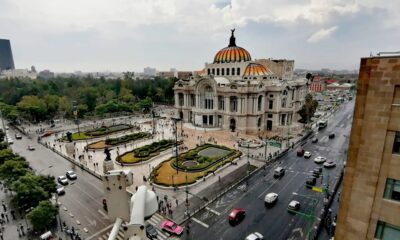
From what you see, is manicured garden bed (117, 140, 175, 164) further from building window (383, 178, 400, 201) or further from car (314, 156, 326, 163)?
building window (383, 178, 400, 201)

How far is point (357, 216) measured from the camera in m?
11.8

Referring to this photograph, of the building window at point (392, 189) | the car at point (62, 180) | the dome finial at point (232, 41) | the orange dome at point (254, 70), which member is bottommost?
the car at point (62, 180)

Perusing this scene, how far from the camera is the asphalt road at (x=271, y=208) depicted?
25.6 meters

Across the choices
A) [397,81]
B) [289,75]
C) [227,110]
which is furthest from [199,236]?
[289,75]

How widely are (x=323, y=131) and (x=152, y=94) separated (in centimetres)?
8386

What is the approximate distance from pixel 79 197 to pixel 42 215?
8841 millimetres

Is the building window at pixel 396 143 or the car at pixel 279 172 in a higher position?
the building window at pixel 396 143

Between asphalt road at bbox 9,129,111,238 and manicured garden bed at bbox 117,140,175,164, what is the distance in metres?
7.27

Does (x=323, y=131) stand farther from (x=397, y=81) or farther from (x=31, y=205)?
(x=31, y=205)

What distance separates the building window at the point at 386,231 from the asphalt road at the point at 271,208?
15.0 meters

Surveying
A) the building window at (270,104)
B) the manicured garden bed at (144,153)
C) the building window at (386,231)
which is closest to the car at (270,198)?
the building window at (386,231)

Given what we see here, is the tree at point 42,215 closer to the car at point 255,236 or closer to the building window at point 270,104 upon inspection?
the car at point 255,236

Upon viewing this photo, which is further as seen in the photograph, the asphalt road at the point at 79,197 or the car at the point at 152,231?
the asphalt road at the point at 79,197

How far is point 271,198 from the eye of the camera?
30.6m
